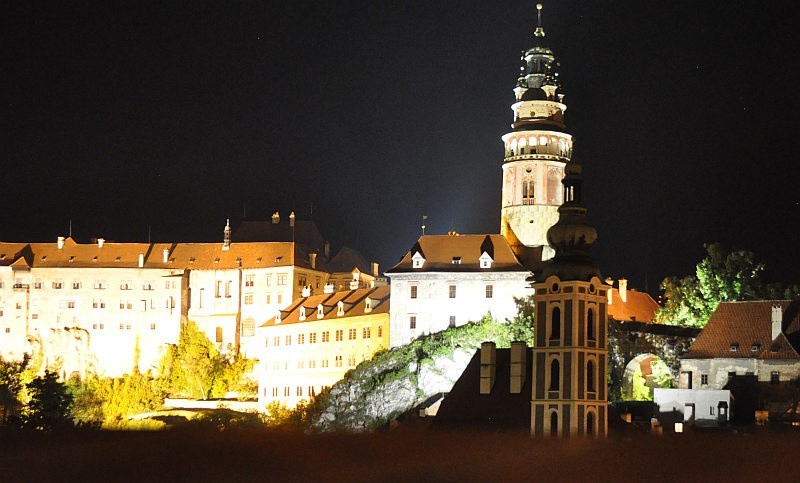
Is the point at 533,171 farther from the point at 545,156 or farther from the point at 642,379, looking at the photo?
the point at 642,379

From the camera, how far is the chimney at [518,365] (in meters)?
65.4

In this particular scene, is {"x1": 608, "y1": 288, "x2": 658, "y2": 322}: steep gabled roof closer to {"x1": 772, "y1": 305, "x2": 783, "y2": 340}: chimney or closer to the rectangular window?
{"x1": 772, "y1": 305, "x2": 783, "y2": 340}: chimney

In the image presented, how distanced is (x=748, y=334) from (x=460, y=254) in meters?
22.6

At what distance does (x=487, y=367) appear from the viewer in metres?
66.9

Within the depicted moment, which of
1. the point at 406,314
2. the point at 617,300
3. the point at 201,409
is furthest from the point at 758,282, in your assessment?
the point at 201,409

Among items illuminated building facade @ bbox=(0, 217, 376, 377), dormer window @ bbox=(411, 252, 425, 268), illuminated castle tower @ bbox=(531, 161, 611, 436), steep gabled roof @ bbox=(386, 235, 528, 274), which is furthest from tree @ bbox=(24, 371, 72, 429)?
illuminated building facade @ bbox=(0, 217, 376, 377)

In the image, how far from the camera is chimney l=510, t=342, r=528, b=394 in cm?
6544

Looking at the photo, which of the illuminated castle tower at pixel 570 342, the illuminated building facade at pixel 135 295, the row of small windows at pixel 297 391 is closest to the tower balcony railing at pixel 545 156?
the row of small windows at pixel 297 391

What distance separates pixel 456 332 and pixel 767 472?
4961cm

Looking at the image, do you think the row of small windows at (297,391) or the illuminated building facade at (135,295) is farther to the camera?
the illuminated building facade at (135,295)

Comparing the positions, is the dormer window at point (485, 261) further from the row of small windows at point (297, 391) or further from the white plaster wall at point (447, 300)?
the row of small windows at point (297, 391)

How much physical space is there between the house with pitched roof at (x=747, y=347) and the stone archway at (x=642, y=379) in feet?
12.1

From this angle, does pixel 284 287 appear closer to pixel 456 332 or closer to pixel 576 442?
pixel 456 332

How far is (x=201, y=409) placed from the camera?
119188 mm
